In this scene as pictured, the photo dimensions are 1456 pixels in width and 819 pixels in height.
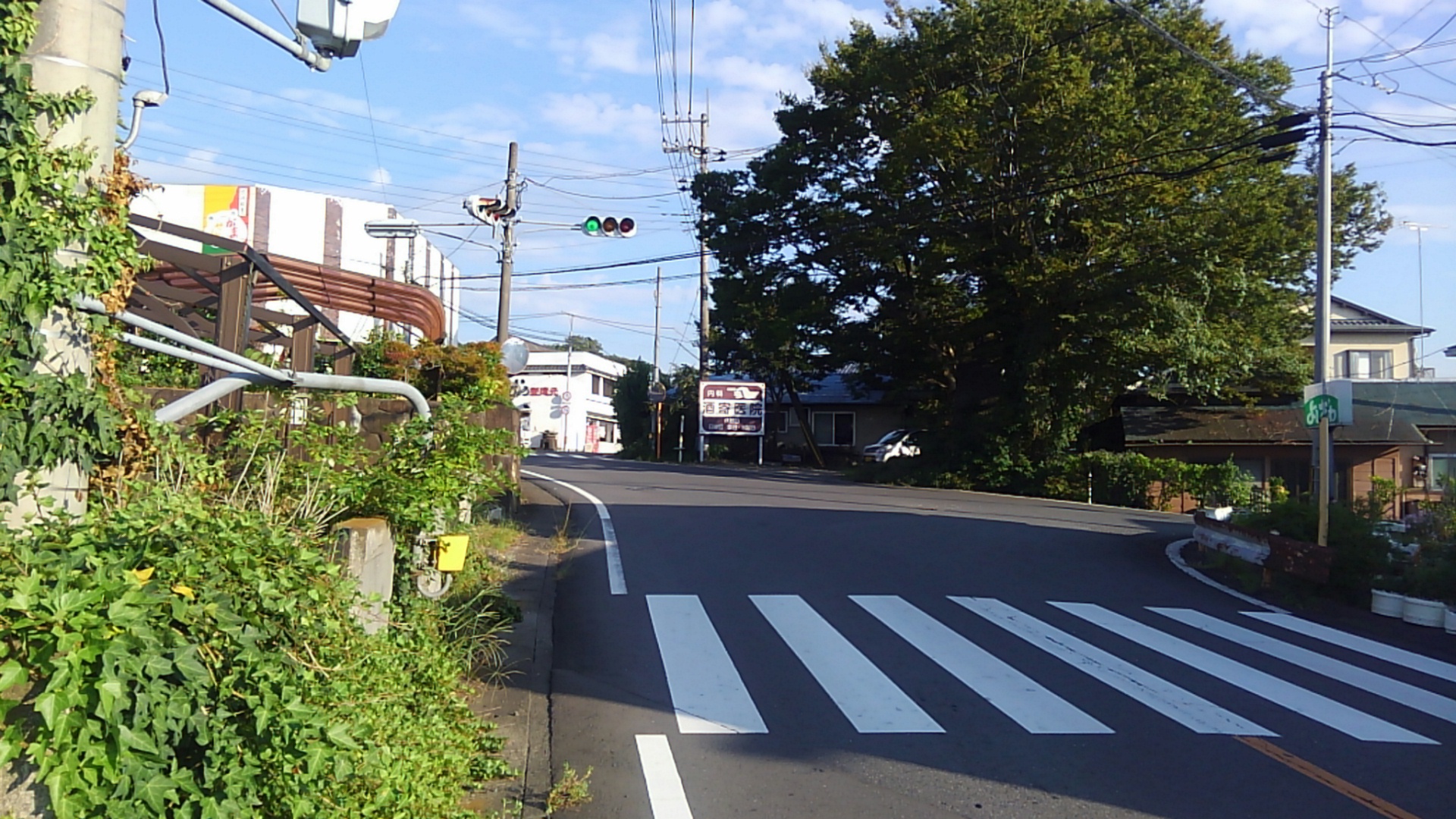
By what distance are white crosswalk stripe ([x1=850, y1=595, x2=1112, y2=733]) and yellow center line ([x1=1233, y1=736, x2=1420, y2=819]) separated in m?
0.92

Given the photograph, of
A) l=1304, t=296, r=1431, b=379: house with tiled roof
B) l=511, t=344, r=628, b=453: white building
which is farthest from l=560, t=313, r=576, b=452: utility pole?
l=1304, t=296, r=1431, b=379: house with tiled roof

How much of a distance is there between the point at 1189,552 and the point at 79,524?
15.1 meters

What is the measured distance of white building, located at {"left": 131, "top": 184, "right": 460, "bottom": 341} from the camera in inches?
1297

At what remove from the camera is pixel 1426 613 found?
37.8ft

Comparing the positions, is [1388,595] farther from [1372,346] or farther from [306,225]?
[1372,346]

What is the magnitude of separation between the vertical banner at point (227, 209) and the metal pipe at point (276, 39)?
1139 inches

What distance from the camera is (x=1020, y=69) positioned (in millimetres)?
28250

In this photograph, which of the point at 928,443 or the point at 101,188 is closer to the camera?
the point at 101,188

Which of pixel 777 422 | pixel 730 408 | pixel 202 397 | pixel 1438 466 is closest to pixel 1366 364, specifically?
pixel 1438 466

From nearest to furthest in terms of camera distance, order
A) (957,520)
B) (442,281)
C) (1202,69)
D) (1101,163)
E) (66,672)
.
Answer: (66,672) → (957,520) → (1101,163) → (1202,69) → (442,281)

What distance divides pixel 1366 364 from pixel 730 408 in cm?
2651

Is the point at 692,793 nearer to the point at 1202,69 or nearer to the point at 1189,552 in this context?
the point at 1189,552

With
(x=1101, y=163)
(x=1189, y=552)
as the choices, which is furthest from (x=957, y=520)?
(x=1101, y=163)

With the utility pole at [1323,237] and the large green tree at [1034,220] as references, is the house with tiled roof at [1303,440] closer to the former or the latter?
the large green tree at [1034,220]
